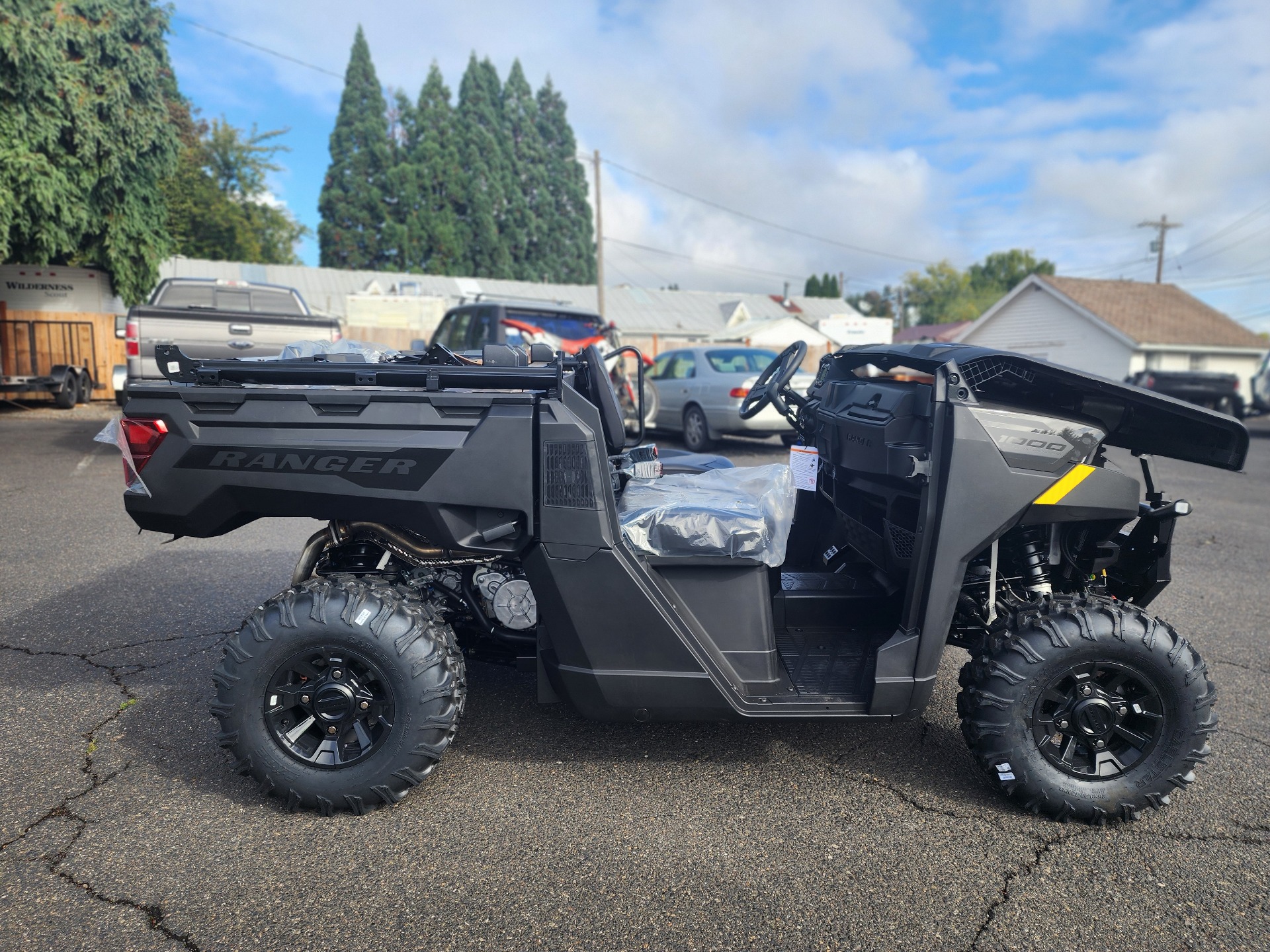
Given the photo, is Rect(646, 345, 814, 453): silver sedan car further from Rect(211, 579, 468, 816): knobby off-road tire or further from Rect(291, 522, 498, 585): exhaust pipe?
Rect(211, 579, 468, 816): knobby off-road tire

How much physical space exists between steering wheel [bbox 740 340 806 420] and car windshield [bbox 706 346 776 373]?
805 centimetres

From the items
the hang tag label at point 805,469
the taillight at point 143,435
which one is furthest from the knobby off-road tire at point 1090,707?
the taillight at point 143,435

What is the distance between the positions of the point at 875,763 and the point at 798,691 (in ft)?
1.75

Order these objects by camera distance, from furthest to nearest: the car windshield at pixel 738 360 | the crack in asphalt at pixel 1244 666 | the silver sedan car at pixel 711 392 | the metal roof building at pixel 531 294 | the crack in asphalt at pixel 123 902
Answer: the metal roof building at pixel 531 294 → the car windshield at pixel 738 360 → the silver sedan car at pixel 711 392 → the crack in asphalt at pixel 1244 666 → the crack in asphalt at pixel 123 902

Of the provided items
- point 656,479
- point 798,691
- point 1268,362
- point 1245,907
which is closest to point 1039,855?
point 1245,907

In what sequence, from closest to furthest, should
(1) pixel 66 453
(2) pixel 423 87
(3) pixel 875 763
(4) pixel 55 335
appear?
1. (3) pixel 875 763
2. (1) pixel 66 453
3. (4) pixel 55 335
4. (2) pixel 423 87

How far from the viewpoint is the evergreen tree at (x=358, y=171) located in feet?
176

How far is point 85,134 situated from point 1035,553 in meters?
15.6

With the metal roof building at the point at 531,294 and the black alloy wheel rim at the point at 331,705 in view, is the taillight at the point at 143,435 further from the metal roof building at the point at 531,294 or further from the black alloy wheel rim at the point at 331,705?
the metal roof building at the point at 531,294

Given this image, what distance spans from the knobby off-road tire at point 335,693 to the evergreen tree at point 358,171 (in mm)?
55394

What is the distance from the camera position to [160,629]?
4246mm

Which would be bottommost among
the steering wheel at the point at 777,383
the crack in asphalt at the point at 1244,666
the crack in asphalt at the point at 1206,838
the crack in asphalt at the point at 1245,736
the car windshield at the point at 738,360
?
the crack in asphalt at the point at 1206,838

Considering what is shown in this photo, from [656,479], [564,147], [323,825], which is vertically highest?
[564,147]

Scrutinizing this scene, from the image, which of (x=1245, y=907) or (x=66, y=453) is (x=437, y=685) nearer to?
(x=1245, y=907)
